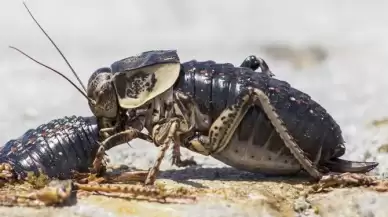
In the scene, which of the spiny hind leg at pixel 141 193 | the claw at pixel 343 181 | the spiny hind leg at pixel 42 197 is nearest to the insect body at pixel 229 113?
the claw at pixel 343 181

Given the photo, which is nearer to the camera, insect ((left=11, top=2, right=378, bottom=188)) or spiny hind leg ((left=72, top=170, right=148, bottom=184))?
spiny hind leg ((left=72, top=170, right=148, bottom=184))

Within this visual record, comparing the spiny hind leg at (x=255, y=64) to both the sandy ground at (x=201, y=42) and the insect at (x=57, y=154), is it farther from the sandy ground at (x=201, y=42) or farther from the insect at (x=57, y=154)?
the sandy ground at (x=201, y=42)

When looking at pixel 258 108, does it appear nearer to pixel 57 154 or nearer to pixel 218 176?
pixel 218 176

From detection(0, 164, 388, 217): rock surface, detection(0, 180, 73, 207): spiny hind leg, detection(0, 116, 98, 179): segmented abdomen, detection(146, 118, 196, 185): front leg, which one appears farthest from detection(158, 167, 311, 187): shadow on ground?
detection(0, 180, 73, 207): spiny hind leg

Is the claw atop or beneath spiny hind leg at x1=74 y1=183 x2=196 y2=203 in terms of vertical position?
atop

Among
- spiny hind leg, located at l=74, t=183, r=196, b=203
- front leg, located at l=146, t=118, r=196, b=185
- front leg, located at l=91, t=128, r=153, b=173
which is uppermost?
front leg, located at l=146, t=118, r=196, b=185

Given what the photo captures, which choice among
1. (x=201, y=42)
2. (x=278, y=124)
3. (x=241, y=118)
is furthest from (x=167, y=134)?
(x=201, y=42)

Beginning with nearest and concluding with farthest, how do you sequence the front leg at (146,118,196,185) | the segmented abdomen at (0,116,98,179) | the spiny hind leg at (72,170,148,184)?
the spiny hind leg at (72,170,148,184) < the front leg at (146,118,196,185) < the segmented abdomen at (0,116,98,179)

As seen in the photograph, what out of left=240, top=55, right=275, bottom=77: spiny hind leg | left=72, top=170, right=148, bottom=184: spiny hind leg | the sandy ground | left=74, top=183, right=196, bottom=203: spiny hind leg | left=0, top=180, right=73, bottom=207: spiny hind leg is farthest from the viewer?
the sandy ground

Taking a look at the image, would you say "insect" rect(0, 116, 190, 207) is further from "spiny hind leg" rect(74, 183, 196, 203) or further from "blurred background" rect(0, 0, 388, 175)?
"blurred background" rect(0, 0, 388, 175)
